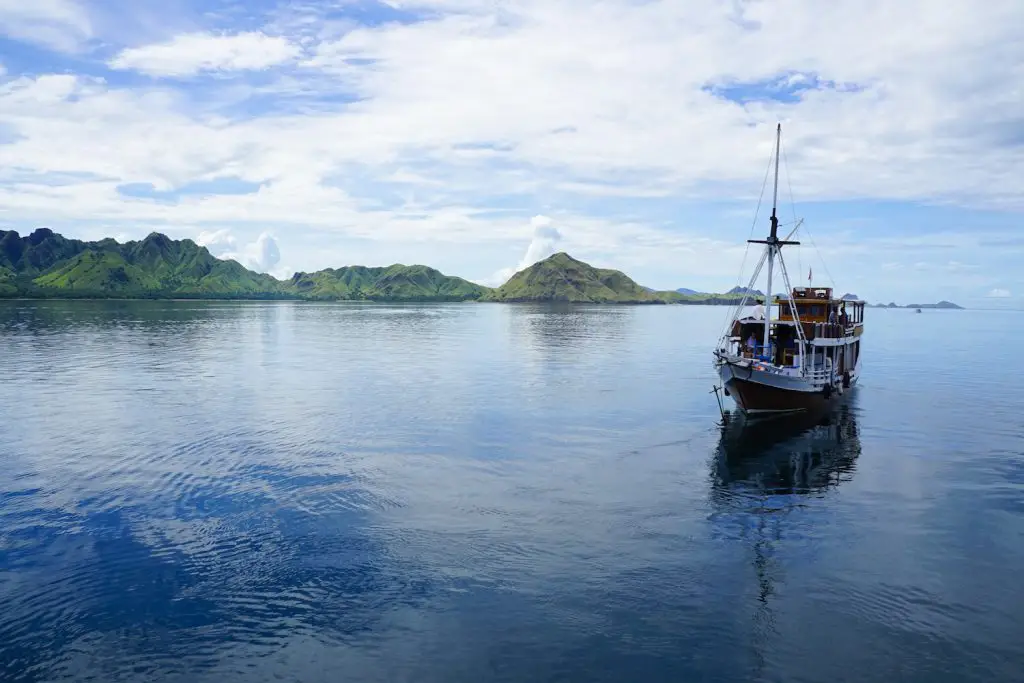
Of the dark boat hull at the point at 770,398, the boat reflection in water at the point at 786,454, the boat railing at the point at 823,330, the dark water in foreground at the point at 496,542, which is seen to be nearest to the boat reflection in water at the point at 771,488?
the boat reflection in water at the point at 786,454

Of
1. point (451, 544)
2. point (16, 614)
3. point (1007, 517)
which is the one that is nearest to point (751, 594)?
point (451, 544)

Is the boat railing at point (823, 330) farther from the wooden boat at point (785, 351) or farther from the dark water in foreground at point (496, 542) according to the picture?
the dark water in foreground at point (496, 542)

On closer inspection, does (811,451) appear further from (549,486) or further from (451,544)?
(451,544)

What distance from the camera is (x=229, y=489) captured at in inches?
1508

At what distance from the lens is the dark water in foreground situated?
73.5ft

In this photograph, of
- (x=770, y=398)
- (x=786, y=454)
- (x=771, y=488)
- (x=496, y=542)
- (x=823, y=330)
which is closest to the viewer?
(x=496, y=542)

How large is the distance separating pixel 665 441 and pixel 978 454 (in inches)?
970

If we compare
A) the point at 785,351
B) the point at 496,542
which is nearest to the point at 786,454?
the point at 785,351

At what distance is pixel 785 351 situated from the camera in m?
70.7

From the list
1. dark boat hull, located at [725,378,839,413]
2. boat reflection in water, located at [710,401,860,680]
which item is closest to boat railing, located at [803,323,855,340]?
dark boat hull, located at [725,378,839,413]

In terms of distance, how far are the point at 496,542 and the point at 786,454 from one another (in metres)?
30.5

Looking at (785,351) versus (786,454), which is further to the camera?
(785,351)

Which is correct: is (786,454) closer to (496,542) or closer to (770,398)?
(770,398)

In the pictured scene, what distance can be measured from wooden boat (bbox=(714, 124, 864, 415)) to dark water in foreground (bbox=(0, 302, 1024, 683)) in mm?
4461
